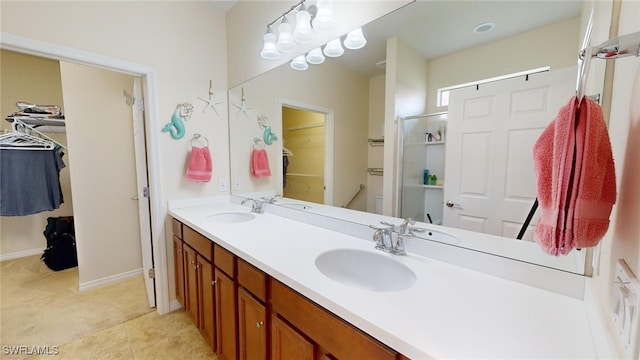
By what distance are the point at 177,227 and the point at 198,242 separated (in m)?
0.49

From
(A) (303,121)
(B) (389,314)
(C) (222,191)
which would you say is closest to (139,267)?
(C) (222,191)

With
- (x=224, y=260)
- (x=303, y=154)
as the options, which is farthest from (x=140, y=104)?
(x=224, y=260)

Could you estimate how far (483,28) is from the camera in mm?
1012

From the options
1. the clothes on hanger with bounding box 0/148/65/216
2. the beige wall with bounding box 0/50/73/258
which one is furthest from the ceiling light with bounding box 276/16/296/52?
the beige wall with bounding box 0/50/73/258

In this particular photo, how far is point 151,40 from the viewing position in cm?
194

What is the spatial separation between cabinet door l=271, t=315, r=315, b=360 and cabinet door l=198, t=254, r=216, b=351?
2.14 feet

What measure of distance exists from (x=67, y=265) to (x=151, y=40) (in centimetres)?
271

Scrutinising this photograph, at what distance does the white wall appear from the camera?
156cm

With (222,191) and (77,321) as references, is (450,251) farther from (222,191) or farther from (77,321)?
(77,321)

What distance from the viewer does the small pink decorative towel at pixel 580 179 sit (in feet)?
1.51

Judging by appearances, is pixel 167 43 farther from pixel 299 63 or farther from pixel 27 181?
pixel 27 181

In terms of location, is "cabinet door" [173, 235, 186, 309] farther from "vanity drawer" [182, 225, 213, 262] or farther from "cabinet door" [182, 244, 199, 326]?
"vanity drawer" [182, 225, 213, 262]

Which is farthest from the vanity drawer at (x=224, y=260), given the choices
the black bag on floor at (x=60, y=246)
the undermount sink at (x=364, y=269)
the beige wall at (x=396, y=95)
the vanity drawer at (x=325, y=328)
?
the black bag on floor at (x=60, y=246)

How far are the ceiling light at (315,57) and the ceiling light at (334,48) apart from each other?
0.18 feet
